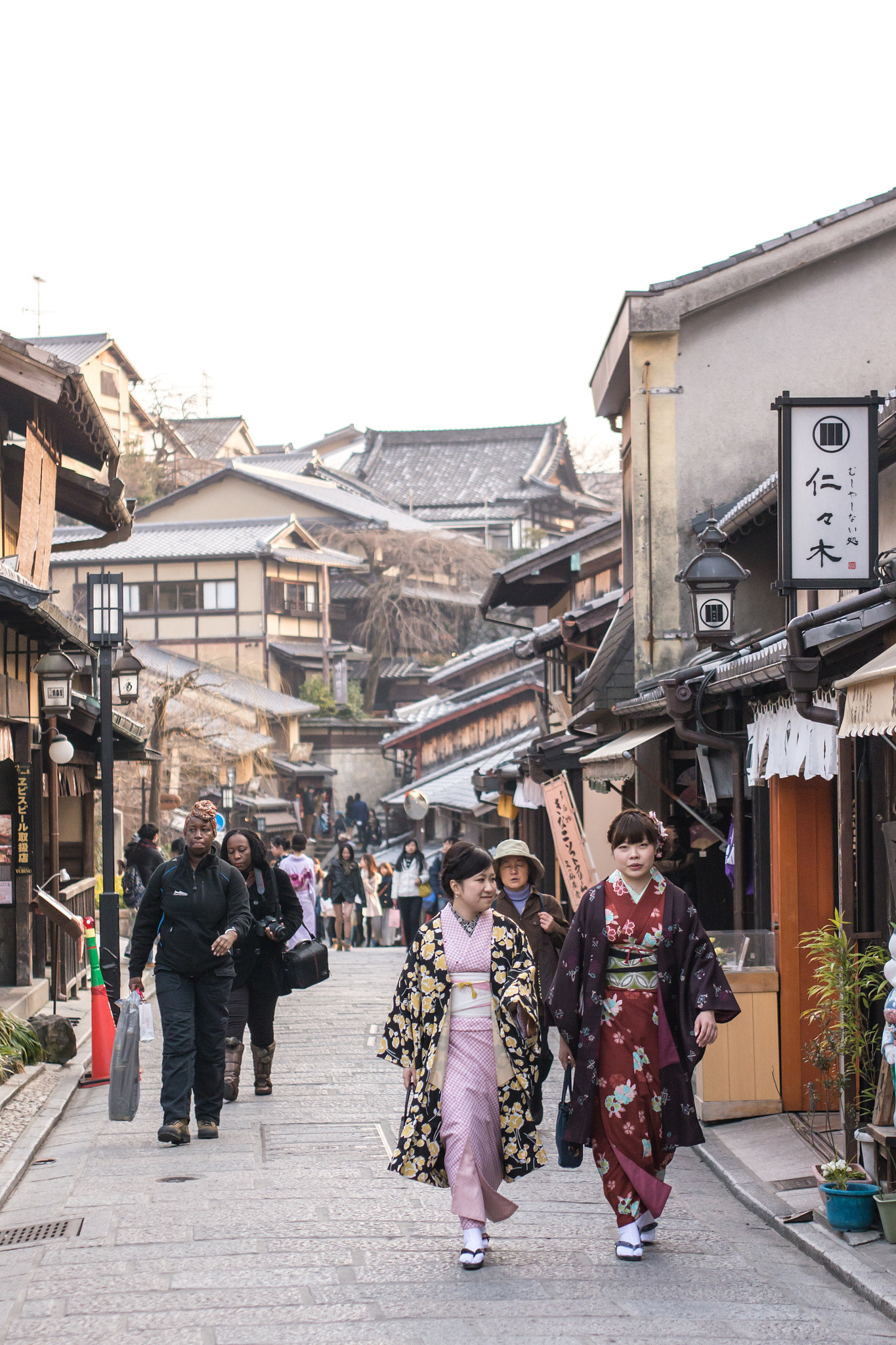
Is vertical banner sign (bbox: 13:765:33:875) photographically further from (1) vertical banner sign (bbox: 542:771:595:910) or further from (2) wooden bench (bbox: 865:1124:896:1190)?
(2) wooden bench (bbox: 865:1124:896:1190)

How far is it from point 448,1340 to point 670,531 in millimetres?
11453

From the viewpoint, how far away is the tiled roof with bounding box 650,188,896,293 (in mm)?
14672

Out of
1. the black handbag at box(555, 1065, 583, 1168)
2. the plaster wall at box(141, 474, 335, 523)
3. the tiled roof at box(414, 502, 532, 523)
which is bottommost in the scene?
the black handbag at box(555, 1065, 583, 1168)

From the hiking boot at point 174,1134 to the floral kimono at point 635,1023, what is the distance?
3.22m

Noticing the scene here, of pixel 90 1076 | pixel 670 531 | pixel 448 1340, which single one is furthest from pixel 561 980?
pixel 670 531

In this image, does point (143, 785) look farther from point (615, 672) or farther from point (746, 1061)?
point (746, 1061)

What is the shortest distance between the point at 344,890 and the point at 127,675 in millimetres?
9775

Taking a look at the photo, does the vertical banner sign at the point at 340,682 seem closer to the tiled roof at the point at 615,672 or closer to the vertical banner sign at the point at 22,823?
the tiled roof at the point at 615,672

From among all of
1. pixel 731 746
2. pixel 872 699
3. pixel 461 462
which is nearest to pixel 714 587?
pixel 731 746

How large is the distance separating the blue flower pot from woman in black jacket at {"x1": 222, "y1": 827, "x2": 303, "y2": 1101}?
453 centimetres

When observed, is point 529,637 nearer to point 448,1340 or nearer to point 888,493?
point 888,493

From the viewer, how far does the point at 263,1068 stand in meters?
10.4

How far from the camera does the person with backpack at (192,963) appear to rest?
340 inches

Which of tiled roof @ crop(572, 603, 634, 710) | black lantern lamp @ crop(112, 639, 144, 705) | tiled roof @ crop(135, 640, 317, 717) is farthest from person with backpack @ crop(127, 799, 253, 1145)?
tiled roof @ crop(135, 640, 317, 717)
